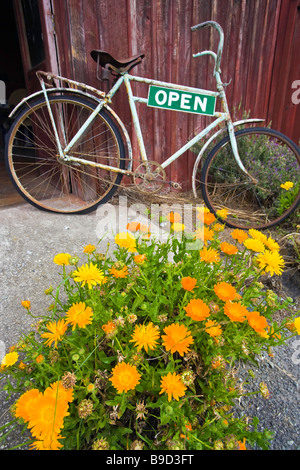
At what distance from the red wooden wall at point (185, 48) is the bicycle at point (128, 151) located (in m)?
0.26

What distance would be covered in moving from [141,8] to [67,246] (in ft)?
6.82

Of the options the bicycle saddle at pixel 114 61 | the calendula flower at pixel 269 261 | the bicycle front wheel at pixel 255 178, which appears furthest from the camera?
the bicycle front wheel at pixel 255 178

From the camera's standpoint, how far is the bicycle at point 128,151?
6.15 ft

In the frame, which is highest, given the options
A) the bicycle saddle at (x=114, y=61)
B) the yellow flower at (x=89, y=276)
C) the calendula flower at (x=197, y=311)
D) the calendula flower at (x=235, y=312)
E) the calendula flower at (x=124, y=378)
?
the bicycle saddle at (x=114, y=61)

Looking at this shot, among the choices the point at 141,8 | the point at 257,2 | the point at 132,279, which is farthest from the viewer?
the point at 257,2

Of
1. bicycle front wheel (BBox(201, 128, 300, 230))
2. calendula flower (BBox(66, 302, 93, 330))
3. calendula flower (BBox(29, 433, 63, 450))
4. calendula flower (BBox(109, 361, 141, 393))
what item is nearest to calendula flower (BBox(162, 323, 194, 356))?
calendula flower (BBox(109, 361, 141, 393))

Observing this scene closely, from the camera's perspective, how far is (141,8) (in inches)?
87.0

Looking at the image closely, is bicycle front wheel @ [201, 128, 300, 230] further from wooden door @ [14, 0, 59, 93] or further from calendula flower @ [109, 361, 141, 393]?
calendula flower @ [109, 361, 141, 393]

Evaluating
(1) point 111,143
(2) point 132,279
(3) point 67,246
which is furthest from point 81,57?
(2) point 132,279

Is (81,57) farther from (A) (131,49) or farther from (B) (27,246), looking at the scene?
(B) (27,246)

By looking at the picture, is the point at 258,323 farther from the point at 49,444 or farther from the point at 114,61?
the point at 114,61

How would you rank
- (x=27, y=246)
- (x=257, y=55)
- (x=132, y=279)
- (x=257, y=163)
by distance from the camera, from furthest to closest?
(x=257, y=55) < (x=257, y=163) < (x=27, y=246) < (x=132, y=279)

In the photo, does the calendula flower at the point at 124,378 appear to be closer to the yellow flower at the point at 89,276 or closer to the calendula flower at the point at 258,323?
the yellow flower at the point at 89,276

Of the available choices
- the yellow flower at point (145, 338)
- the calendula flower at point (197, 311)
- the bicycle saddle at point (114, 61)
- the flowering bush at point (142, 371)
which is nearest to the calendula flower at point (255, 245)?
the flowering bush at point (142, 371)
